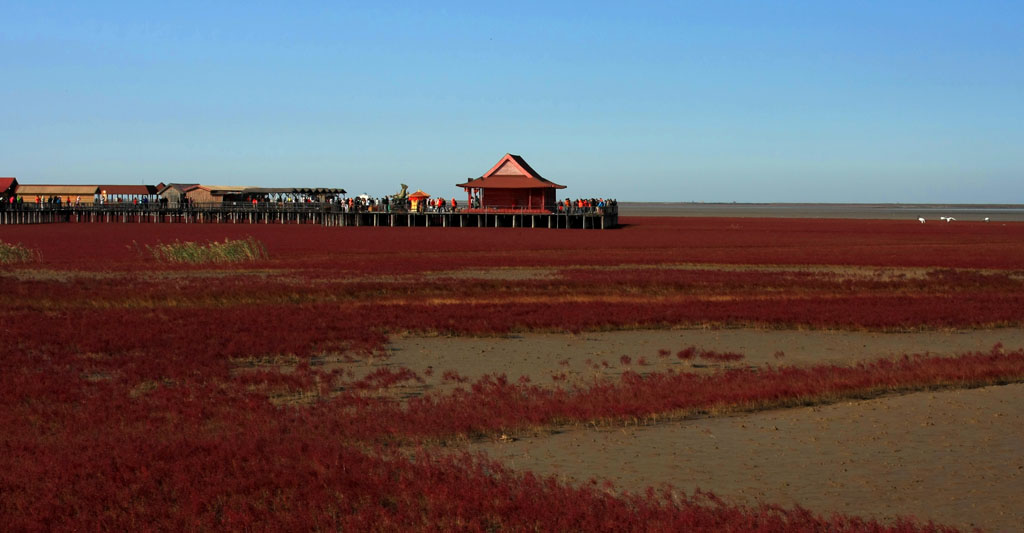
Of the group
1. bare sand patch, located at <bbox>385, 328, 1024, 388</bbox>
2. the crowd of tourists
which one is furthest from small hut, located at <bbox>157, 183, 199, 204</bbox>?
bare sand patch, located at <bbox>385, 328, 1024, 388</bbox>

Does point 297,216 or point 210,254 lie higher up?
point 297,216

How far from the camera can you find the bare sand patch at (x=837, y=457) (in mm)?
9766

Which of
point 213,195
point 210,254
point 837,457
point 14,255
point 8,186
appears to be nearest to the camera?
point 837,457

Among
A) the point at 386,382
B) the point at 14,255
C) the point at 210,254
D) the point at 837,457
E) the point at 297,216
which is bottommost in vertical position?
the point at 837,457

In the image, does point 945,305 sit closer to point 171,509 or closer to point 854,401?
point 854,401

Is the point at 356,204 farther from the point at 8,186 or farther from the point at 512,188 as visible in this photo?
the point at 8,186

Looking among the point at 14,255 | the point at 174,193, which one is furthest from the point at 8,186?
the point at 14,255

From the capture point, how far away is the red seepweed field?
9578 millimetres

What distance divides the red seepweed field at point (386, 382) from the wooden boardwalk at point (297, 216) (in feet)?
149

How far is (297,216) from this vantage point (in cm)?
9950

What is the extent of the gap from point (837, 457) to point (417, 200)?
86.0 m

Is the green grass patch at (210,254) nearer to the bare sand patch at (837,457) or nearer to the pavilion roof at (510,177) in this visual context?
the bare sand patch at (837,457)

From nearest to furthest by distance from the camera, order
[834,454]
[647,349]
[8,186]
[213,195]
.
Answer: [834,454]
[647,349]
[213,195]
[8,186]

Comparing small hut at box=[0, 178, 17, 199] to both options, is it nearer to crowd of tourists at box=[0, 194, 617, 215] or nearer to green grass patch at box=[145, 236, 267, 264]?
crowd of tourists at box=[0, 194, 617, 215]
